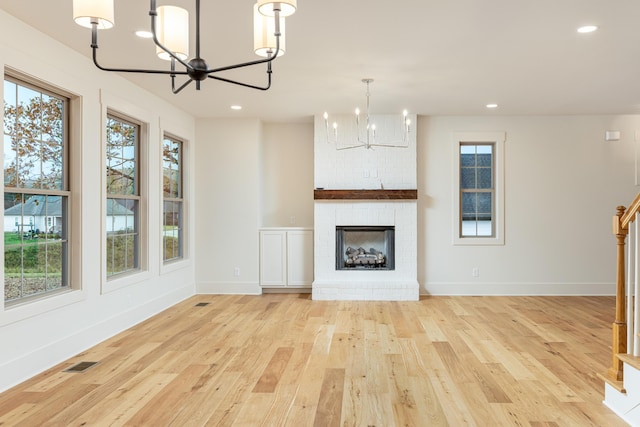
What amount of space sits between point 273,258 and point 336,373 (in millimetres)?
3573

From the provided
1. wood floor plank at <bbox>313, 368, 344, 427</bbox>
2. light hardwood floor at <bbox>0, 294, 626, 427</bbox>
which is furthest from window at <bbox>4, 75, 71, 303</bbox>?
wood floor plank at <bbox>313, 368, 344, 427</bbox>

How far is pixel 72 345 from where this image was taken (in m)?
3.96

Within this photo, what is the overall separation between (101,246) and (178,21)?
290 cm

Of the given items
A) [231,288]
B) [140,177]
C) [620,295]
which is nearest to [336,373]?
[620,295]

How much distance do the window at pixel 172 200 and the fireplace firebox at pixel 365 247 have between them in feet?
7.17

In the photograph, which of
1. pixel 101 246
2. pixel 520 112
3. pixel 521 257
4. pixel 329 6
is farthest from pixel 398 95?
pixel 101 246

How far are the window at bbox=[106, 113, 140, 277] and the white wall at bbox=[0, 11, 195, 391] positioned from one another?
0.45 feet

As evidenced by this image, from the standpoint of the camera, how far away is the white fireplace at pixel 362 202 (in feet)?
21.7

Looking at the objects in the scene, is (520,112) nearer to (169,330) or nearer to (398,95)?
(398,95)

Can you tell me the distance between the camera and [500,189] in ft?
22.4

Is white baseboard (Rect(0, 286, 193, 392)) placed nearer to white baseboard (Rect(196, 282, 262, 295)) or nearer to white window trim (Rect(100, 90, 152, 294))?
white window trim (Rect(100, 90, 152, 294))

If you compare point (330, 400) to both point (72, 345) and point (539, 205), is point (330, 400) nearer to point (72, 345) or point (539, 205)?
point (72, 345)

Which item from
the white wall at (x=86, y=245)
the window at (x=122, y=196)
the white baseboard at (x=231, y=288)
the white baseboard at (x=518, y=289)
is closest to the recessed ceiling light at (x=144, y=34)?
the white wall at (x=86, y=245)

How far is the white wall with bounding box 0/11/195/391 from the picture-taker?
3.36 meters
